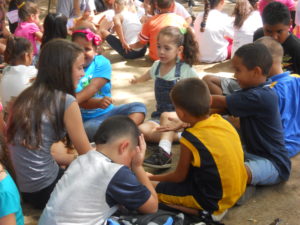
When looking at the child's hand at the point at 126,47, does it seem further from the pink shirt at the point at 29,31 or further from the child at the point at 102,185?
the child at the point at 102,185

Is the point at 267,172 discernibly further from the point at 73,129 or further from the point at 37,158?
the point at 37,158

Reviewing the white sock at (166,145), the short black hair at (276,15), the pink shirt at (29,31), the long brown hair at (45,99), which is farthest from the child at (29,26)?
the long brown hair at (45,99)

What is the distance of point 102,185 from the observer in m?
1.97

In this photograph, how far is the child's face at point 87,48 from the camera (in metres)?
3.42

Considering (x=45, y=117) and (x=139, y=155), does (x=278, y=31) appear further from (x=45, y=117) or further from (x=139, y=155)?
(x=45, y=117)

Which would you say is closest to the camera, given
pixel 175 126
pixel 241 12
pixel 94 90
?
pixel 175 126

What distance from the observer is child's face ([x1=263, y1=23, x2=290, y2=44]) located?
385cm

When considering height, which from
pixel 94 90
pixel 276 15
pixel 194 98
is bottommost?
pixel 94 90

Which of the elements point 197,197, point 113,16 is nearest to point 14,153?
point 197,197

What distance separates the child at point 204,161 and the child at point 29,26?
3335mm

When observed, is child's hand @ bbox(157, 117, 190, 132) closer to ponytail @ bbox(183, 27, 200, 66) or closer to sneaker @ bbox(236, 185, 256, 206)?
sneaker @ bbox(236, 185, 256, 206)

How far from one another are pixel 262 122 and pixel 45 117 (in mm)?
1428

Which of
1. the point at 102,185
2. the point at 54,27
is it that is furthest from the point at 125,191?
the point at 54,27

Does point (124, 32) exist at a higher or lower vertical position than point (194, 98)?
lower
